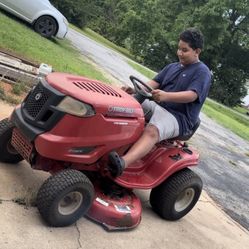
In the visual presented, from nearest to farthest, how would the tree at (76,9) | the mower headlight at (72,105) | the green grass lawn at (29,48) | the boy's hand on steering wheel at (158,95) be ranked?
the mower headlight at (72,105) < the boy's hand on steering wheel at (158,95) < the green grass lawn at (29,48) < the tree at (76,9)

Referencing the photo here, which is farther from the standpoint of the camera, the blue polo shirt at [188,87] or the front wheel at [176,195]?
the front wheel at [176,195]

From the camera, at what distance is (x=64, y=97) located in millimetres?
4508

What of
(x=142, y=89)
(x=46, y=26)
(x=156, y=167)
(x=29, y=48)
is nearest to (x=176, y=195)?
(x=156, y=167)

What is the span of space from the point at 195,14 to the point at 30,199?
1405 inches

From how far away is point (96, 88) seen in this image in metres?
4.91

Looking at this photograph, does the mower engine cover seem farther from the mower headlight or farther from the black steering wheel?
the black steering wheel

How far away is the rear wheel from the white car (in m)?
11.7

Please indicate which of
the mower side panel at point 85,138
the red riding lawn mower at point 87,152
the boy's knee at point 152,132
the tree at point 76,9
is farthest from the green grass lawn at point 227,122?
the mower side panel at point 85,138

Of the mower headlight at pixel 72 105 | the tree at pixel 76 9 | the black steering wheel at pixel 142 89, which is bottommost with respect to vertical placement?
the tree at pixel 76 9

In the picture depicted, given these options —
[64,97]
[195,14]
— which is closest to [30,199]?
[64,97]

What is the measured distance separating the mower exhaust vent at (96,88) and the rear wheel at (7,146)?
2.79 feet

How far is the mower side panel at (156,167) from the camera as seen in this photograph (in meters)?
5.37

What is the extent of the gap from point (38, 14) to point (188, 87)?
12.1 meters

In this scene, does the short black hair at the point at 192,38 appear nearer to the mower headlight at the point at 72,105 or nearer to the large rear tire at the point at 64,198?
the mower headlight at the point at 72,105
